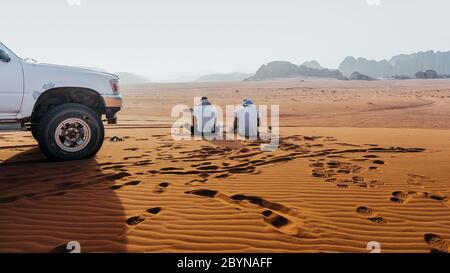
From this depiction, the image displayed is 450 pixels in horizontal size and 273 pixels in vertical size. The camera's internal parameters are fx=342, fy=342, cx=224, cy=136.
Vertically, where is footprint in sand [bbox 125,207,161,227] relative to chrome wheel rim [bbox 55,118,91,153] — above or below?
below

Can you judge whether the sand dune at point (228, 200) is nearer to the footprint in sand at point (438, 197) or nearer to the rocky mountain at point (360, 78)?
the footprint in sand at point (438, 197)

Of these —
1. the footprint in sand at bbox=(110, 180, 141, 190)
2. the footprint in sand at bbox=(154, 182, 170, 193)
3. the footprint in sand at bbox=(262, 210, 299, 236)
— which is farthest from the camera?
the footprint in sand at bbox=(110, 180, 141, 190)

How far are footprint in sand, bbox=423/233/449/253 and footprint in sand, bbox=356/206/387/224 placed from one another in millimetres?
454

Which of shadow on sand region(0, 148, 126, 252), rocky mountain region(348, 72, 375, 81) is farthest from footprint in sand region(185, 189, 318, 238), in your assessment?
rocky mountain region(348, 72, 375, 81)

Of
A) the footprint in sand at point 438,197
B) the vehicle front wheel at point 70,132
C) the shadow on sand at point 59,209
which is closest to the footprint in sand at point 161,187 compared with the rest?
the shadow on sand at point 59,209

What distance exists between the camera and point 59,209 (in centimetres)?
420

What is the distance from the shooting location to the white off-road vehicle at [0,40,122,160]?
5969 mm

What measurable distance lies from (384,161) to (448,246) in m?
3.70

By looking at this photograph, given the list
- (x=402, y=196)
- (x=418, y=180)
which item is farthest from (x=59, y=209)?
(x=418, y=180)

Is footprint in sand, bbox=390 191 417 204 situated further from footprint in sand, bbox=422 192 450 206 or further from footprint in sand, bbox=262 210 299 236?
footprint in sand, bbox=262 210 299 236

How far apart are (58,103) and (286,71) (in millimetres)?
182730

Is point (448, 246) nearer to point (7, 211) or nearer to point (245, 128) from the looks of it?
point (7, 211)
